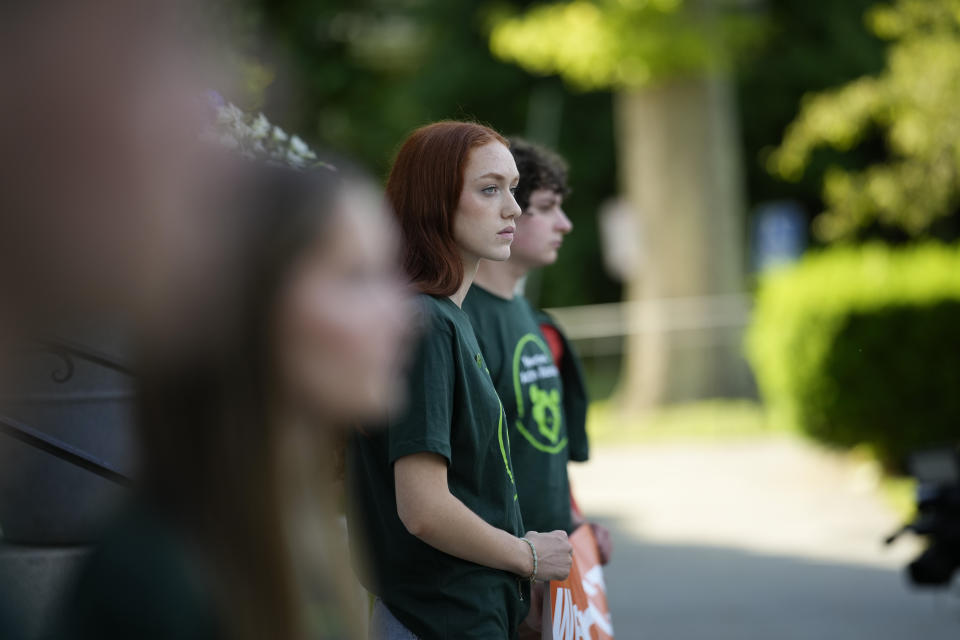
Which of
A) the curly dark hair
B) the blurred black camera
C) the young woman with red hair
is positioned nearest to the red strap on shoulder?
the curly dark hair

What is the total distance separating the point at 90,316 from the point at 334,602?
346 mm

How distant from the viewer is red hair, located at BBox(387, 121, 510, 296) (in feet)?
8.75

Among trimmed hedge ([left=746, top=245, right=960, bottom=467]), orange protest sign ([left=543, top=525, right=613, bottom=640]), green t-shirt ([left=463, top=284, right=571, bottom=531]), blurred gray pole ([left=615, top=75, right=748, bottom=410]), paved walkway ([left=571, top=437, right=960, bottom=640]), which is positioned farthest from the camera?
blurred gray pole ([left=615, top=75, right=748, bottom=410])

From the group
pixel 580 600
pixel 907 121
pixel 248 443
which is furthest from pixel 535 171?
pixel 907 121

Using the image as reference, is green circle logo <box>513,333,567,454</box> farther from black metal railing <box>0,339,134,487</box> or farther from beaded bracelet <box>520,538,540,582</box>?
black metal railing <box>0,339,134,487</box>

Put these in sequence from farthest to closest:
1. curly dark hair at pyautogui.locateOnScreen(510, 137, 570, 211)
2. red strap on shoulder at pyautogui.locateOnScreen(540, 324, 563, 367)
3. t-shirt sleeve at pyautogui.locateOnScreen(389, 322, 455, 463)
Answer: red strap on shoulder at pyautogui.locateOnScreen(540, 324, 563, 367)
curly dark hair at pyautogui.locateOnScreen(510, 137, 570, 211)
t-shirt sleeve at pyautogui.locateOnScreen(389, 322, 455, 463)

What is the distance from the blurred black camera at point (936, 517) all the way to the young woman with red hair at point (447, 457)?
165 inches

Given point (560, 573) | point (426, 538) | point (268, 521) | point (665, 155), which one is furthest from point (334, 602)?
point (665, 155)

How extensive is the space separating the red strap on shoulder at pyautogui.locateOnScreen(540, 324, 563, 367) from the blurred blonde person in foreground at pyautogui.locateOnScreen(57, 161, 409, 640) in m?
2.45

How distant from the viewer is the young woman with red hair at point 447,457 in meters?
2.38

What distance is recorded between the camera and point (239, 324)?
1.13m

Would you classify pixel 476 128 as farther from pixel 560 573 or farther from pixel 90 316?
pixel 90 316

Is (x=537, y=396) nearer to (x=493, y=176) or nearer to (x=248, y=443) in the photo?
(x=493, y=176)

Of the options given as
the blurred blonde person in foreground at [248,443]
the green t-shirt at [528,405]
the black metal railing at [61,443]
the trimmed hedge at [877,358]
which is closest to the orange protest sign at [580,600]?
the green t-shirt at [528,405]
